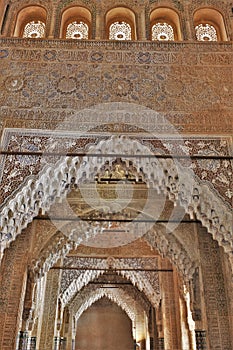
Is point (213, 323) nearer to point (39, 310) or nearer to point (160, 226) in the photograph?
point (160, 226)

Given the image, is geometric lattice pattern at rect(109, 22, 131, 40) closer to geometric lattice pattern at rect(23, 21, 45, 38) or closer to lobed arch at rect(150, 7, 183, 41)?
lobed arch at rect(150, 7, 183, 41)

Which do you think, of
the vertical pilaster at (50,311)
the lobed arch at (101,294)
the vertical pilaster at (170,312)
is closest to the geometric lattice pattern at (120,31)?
the vertical pilaster at (170,312)

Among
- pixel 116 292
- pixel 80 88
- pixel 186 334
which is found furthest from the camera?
pixel 116 292

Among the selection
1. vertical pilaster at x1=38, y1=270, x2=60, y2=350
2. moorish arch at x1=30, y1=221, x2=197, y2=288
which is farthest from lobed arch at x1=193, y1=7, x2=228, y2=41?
vertical pilaster at x1=38, y1=270, x2=60, y2=350

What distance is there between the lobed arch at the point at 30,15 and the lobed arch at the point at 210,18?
3118 mm

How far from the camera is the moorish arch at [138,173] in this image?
6.00 m

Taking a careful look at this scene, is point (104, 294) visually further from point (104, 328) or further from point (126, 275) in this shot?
point (126, 275)

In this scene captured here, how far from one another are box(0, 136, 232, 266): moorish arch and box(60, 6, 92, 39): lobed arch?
10.2 feet

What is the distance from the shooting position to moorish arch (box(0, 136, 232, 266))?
600cm

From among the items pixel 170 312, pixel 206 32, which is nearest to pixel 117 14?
pixel 206 32

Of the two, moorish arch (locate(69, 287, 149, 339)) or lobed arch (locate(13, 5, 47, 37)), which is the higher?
lobed arch (locate(13, 5, 47, 37))

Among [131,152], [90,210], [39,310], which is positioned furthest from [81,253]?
[131,152]

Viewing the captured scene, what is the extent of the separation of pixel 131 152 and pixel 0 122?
2.19m

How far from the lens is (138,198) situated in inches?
377
